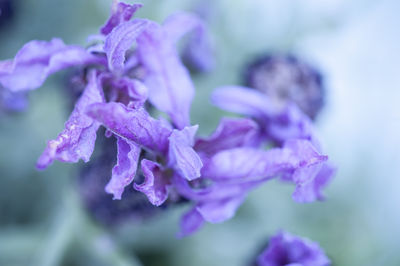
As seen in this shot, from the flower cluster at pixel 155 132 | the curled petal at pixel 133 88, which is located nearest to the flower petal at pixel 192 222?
the flower cluster at pixel 155 132

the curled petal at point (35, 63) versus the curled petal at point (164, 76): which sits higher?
the curled petal at point (164, 76)

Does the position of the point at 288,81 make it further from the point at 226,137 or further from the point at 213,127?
the point at 226,137

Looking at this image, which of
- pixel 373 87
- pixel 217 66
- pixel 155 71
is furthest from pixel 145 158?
pixel 373 87

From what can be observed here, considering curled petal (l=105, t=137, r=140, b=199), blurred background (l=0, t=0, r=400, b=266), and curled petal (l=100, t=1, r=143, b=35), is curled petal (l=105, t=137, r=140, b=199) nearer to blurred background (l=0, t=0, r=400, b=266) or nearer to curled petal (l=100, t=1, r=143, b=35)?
curled petal (l=100, t=1, r=143, b=35)

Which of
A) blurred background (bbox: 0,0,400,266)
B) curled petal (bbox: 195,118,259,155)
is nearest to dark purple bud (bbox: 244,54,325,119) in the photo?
blurred background (bbox: 0,0,400,266)

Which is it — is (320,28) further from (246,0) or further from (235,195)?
(235,195)

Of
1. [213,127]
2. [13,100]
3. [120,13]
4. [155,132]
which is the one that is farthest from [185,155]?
[213,127]

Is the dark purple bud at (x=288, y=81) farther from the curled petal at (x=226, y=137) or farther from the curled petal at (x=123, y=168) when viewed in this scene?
the curled petal at (x=123, y=168)
